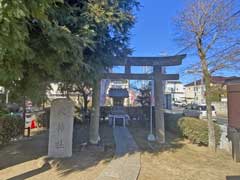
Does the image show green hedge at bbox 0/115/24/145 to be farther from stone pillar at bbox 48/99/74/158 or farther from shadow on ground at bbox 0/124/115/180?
stone pillar at bbox 48/99/74/158

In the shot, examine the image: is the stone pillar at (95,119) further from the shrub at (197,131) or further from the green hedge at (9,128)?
the shrub at (197,131)

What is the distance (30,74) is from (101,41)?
232cm

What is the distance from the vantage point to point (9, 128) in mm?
11883

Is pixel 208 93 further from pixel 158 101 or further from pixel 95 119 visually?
pixel 95 119

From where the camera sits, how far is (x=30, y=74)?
19.4ft

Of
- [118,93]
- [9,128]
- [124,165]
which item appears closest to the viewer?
[124,165]

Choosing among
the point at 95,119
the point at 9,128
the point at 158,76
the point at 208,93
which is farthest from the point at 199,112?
the point at 9,128

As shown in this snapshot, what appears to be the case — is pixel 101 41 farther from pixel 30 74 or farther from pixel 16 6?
pixel 16 6

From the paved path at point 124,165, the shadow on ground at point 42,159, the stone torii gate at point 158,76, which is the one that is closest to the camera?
the paved path at point 124,165

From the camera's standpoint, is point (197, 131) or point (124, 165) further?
point (197, 131)

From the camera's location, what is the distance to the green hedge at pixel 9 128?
11195mm

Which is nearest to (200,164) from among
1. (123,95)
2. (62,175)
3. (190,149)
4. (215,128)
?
(190,149)

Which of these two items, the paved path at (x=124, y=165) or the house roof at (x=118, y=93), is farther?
the house roof at (x=118, y=93)

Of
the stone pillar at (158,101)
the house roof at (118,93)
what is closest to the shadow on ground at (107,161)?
the stone pillar at (158,101)
